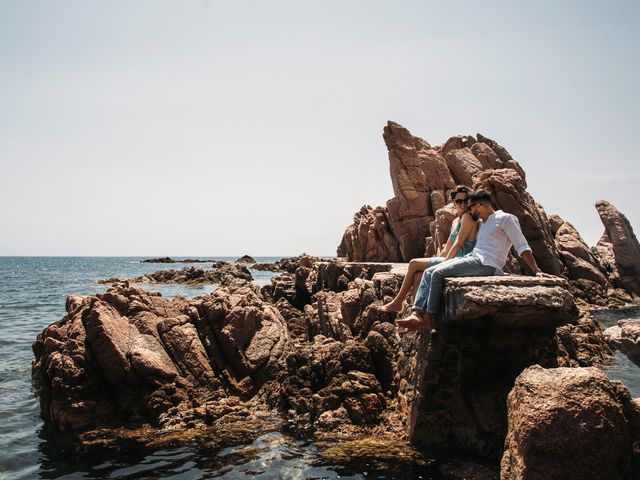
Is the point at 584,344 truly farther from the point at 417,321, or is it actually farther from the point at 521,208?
the point at 521,208

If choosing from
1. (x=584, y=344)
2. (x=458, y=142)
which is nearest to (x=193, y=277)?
(x=458, y=142)

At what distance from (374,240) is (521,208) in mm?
14478

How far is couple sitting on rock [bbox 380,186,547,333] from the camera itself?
8.63m

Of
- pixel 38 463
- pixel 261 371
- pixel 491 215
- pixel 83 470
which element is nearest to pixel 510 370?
pixel 491 215

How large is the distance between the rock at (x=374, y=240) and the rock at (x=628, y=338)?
3481 cm

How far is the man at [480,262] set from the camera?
862 cm

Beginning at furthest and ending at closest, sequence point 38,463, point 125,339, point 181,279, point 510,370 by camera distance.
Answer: point 181,279 → point 125,339 → point 38,463 → point 510,370

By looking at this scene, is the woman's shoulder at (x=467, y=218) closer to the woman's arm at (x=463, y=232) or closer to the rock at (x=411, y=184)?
the woman's arm at (x=463, y=232)

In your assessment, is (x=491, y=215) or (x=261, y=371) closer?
(x=491, y=215)

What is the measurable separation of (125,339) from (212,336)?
7.90 feet

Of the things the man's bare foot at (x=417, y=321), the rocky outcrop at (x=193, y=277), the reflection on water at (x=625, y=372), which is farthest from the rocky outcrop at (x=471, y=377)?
the rocky outcrop at (x=193, y=277)

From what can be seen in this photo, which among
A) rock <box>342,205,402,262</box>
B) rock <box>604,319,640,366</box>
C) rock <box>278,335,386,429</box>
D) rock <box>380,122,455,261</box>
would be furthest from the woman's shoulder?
rock <box>342,205,402,262</box>

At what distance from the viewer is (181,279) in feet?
204

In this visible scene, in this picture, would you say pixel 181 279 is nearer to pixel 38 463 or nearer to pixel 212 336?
pixel 212 336
